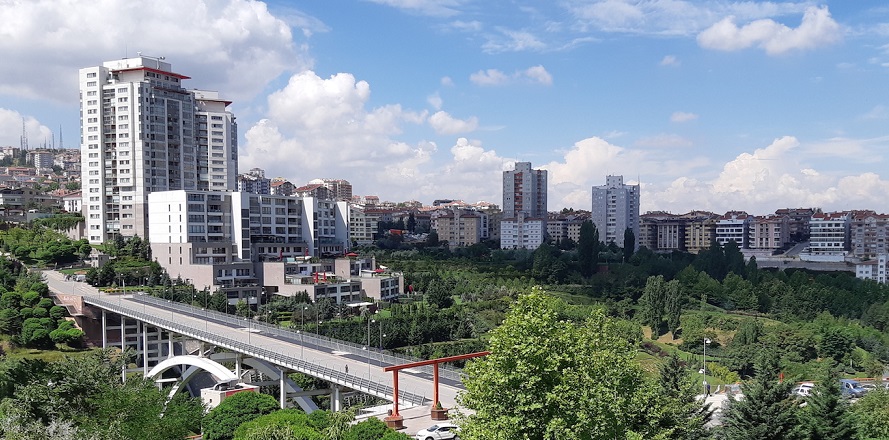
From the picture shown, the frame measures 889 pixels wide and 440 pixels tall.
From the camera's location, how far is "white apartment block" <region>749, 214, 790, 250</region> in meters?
89.6

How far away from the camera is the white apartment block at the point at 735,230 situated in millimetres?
90500

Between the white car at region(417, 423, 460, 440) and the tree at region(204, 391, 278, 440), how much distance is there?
5.88 metres

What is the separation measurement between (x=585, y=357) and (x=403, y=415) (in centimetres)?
1018

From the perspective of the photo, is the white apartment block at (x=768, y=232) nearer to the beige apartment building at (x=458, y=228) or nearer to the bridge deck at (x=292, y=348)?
the beige apartment building at (x=458, y=228)

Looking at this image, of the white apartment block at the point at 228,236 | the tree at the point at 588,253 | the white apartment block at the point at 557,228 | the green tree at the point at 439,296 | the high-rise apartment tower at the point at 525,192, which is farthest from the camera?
the high-rise apartment tower at the point at 525,192

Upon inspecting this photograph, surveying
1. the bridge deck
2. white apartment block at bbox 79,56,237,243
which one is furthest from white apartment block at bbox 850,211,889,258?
white apartment block at bbox 79,56,237,243

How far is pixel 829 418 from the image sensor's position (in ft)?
50.8

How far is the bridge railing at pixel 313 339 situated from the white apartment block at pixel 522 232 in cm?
5815

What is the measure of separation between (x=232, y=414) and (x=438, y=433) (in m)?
7.00

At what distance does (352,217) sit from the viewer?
92.6 metres

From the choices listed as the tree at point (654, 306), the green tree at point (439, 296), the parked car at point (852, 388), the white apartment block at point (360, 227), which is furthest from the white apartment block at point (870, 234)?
the white apartment block at point (360, 227)

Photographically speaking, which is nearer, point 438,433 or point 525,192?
point 438,433

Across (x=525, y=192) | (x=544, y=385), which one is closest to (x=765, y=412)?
(x=544, y=385)

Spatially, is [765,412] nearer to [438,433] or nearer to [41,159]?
[438,433]
